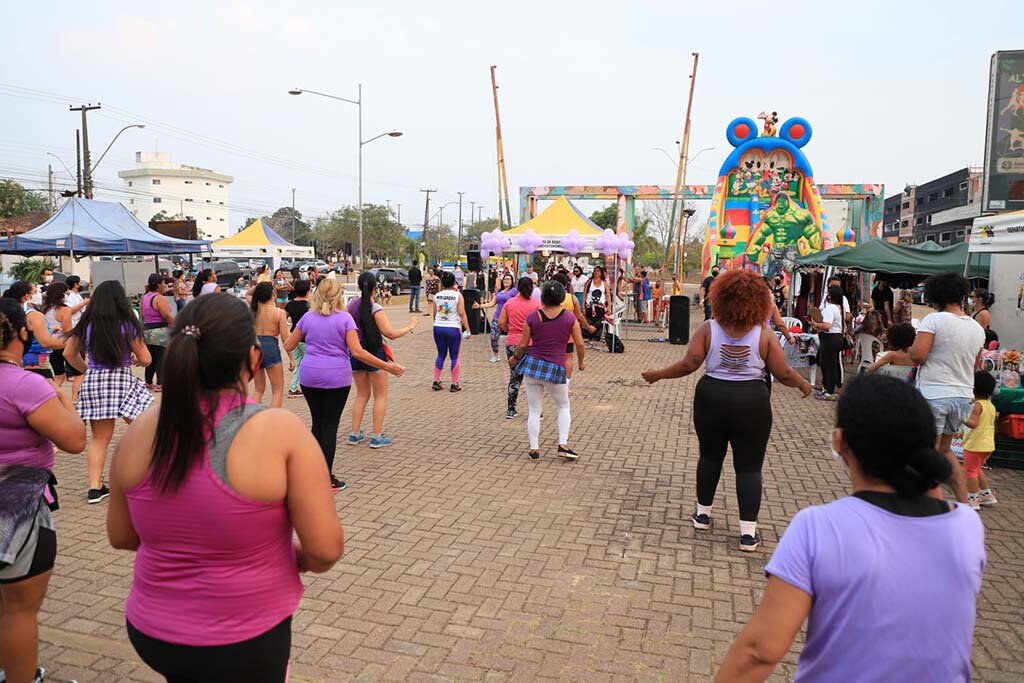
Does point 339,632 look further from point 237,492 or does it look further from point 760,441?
point 760,441

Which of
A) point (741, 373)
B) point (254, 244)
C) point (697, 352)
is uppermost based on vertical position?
point (254, 244)

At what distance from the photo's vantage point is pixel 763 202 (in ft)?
69.1

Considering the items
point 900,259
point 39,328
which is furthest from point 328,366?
point 900,259

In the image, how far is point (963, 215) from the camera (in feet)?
178

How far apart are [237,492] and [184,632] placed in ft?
1.29

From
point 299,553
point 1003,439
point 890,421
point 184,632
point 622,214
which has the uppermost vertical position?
point 622,214

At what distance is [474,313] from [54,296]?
388 inches

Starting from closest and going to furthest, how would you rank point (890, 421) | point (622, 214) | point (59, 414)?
point (890, 421) < point (59, 414) < point (622, 214)

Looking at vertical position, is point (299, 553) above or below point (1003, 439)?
above

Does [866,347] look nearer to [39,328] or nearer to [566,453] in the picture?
[566,453]

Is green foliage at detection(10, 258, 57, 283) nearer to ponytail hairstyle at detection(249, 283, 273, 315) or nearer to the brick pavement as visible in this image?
ponytail hairstyle at detection(249, 283, 273, 315)

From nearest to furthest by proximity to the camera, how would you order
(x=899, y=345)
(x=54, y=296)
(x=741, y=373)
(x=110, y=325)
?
(x=741, y=373) → (x=110, y=325) → (x=899, y=345) → (x=54, y=296)

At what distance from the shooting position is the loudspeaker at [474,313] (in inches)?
663

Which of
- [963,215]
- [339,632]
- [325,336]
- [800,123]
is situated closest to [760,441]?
[339,632]
